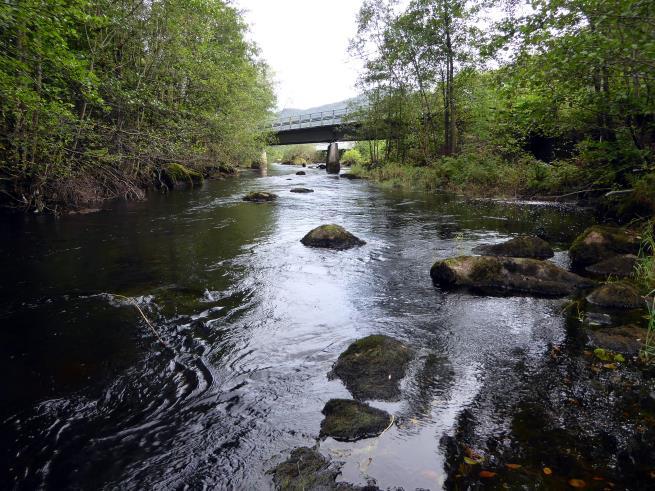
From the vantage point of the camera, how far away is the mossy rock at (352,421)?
11.4 ft

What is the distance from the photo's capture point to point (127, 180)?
17.1 m

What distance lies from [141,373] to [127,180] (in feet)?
48.1

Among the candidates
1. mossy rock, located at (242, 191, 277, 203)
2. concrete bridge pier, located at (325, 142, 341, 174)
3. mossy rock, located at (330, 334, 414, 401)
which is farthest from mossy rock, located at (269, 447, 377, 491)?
concrete bridge pier, located at (325, 142, 341, 174)

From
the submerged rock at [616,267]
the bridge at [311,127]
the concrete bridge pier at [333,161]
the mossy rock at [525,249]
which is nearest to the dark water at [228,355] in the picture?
the mossy rock at [525,249]

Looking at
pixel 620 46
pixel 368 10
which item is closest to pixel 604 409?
pixel 620 46

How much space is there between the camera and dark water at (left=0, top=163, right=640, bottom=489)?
3256mm

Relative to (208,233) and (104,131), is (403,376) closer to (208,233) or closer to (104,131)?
(208,233)

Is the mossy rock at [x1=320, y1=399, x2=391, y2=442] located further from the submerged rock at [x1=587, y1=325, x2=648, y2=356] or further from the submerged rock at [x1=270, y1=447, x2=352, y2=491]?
the submerged rock at [x1=587, y1=325, x2=648, y2=356]

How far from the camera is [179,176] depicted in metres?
25.4

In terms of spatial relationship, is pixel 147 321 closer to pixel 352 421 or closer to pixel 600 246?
pixel 352 421

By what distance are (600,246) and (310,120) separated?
41931 mm

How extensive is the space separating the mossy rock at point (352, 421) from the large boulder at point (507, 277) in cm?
407

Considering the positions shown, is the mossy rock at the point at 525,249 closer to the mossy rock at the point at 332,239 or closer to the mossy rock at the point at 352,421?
the mossy rock at the point at 332,239

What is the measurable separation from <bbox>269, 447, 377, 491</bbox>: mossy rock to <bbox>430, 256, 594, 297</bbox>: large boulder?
189 inches
